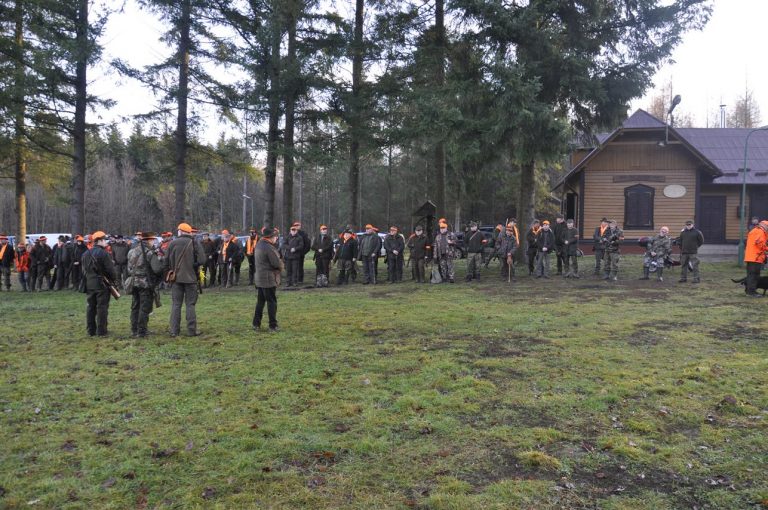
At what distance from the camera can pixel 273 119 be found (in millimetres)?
19438

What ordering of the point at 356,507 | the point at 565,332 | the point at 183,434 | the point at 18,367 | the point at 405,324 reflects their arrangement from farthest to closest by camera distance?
the point at 405,324
the point at 565,332
the point at 18,367
the point at 183,434
the point at 356,507

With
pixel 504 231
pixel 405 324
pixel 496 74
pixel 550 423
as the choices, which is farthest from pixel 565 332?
Answer: pixel 496 74

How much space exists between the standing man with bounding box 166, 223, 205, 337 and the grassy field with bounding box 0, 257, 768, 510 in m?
0.42

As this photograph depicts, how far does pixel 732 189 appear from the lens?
89.5 ft

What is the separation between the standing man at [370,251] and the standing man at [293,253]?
6.99ft

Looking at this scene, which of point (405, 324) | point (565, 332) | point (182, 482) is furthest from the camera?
point (405, 324)

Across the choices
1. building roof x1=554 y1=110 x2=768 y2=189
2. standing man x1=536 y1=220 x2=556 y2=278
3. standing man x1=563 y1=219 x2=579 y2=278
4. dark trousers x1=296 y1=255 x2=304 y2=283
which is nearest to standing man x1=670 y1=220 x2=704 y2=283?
standing man x1=563 y1=219 x2=579 y2=278

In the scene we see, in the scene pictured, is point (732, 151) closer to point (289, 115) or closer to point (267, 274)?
point (289, 115)

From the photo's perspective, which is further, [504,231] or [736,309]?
[504,231]

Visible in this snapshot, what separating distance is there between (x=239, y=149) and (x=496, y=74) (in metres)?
9.74

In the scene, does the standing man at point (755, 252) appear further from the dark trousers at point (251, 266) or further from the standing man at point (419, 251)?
the dark trousers at point (251, 266)

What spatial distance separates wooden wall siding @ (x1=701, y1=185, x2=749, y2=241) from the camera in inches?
1076

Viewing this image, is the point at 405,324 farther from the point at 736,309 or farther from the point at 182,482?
the point at 736,309

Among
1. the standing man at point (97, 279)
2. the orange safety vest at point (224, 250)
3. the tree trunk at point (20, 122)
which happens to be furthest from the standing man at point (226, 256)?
the standing man at point (97, 279)
